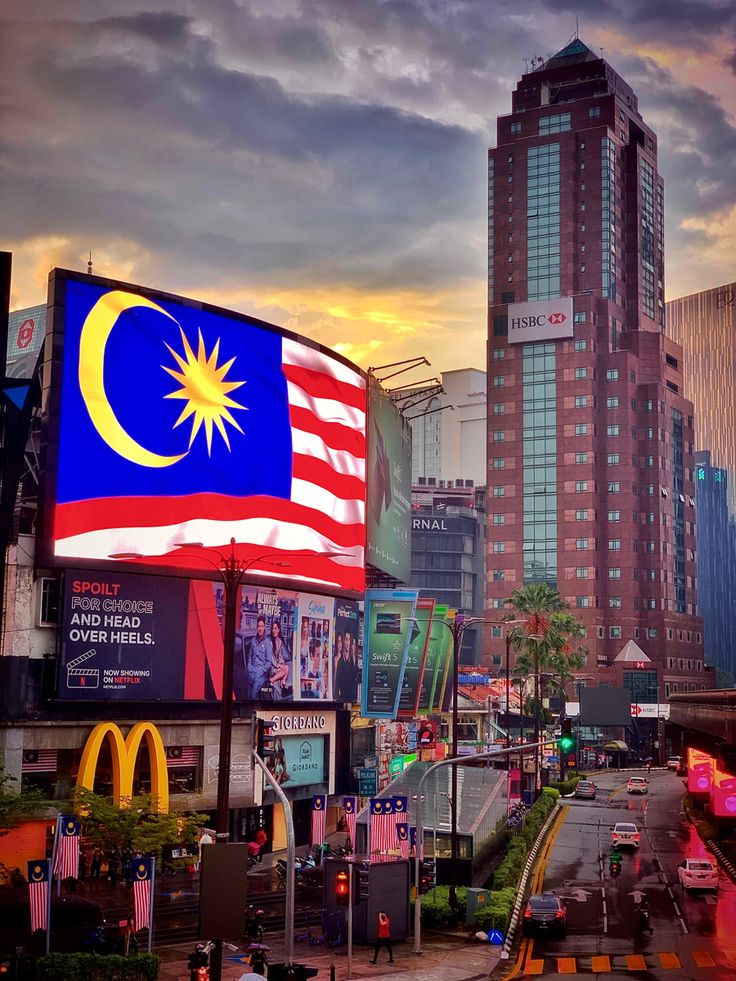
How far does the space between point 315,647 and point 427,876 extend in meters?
27.1

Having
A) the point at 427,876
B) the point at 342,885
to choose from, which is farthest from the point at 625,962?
the point at 427,876

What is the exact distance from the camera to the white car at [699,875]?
56781mm

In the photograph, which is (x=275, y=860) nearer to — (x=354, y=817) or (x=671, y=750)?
(x=354, y=817)

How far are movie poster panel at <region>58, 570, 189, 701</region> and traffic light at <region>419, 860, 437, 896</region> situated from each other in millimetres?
18968

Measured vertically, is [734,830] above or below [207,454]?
below

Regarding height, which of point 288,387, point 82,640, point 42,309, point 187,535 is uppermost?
point 42,309

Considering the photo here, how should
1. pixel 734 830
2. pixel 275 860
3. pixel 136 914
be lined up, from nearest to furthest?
pixel 136 914 < pixel 275 860 < pixel 734 830

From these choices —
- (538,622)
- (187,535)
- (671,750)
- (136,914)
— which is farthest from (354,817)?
(671,750)

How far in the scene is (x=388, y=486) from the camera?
96375 mm

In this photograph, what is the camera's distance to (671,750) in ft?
573

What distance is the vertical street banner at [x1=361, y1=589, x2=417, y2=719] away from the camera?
3708 inches

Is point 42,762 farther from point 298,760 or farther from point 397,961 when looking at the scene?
point 397,961

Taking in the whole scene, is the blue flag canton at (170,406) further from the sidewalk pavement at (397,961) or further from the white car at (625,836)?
the white car at (625,836)

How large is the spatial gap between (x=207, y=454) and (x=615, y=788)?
64.8 metres
